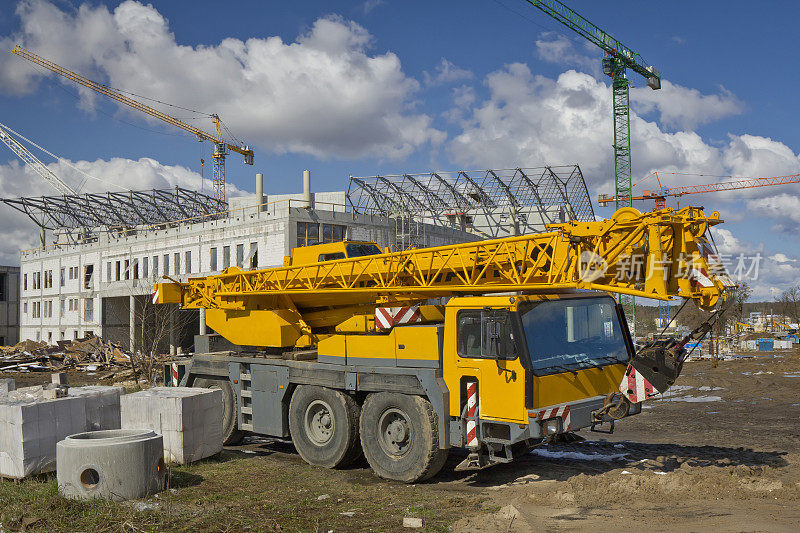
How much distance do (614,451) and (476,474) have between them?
108 inches

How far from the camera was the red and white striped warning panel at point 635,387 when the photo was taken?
927cm

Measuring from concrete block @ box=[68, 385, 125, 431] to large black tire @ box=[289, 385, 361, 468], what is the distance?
309 centimetres

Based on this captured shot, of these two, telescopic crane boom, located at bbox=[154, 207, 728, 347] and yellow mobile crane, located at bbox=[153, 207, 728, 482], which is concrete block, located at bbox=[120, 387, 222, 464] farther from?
telescopic crane boom, located at bbox=[154, 207, 728, 347]

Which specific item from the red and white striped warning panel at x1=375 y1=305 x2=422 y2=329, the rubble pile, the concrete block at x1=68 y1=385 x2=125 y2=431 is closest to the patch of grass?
the concrete block at x1=68 y1=385 x2=125 y2=431

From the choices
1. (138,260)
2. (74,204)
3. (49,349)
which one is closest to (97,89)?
(74,204)

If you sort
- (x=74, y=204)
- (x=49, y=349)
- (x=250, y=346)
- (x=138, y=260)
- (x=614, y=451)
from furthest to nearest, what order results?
(x=74, y=204)
(x=138, y=260)
(x=49, y=349)
(x=250, y=346)
(x=614, y=451)

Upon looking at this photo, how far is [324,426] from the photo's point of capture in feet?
37.2

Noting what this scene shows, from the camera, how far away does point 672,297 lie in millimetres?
8430

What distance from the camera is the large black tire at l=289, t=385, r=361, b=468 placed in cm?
1077

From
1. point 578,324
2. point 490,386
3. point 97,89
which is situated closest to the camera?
point 490,386

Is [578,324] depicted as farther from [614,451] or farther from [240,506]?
[240,506]

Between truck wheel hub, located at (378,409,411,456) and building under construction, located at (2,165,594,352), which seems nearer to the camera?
truck wheel hub, located at (378,409,411,456)

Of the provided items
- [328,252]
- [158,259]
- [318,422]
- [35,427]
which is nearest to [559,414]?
[318,422]

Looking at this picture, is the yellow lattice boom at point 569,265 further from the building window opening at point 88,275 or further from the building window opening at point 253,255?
the building window opening at point 88,275
